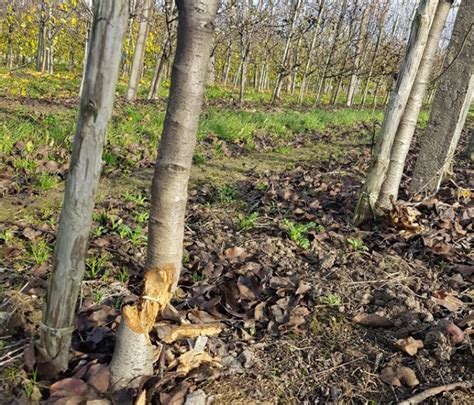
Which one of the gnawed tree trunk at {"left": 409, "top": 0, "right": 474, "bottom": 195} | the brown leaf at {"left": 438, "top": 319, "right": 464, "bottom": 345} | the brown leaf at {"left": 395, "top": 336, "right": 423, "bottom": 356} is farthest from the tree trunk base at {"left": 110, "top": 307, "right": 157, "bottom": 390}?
the gnawed tree trunk at {"left": 409, "top": 0, "right": 474, "bottom": 195}

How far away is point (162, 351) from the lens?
1.79m

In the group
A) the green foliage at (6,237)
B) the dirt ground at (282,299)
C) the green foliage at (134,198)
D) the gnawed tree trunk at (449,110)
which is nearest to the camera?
the dirt ground at (282,299)

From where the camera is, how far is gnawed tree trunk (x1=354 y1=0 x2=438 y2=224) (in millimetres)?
2820

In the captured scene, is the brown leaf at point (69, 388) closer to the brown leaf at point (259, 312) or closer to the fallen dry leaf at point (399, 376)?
the brown leaf at point (259, 312)

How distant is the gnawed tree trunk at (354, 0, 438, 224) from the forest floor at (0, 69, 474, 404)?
0.19 metres

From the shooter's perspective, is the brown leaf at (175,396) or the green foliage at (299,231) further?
the green foliage at (299,231)

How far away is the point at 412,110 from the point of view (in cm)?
327

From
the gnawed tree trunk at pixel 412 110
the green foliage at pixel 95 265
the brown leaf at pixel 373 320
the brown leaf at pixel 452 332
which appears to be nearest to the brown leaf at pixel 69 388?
the green foliage at pixel 95 265

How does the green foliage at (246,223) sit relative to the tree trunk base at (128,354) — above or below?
above

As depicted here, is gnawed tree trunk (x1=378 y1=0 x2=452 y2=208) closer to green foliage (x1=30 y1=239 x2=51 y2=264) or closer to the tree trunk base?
the tree trunk base

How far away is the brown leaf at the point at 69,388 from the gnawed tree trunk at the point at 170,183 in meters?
0.13

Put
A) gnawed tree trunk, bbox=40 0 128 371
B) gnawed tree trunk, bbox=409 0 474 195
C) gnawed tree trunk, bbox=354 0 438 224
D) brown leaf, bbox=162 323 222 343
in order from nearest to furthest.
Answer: gnawed tree trunk, bbox=40 0 128 371
brown leaf, bbox=162 323 222 343
gnawed tree trunk, bbox=354 0 438 224
gnawed tree trunk, bbox=409 0 474 195

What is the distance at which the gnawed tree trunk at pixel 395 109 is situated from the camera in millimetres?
2820

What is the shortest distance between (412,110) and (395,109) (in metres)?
0.38
